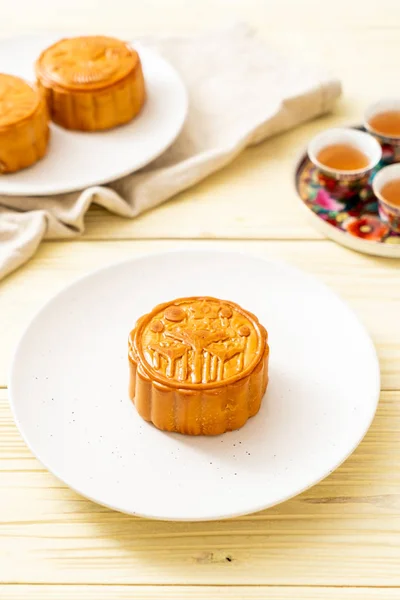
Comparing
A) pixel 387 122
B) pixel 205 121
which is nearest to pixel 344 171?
pixel 387 122

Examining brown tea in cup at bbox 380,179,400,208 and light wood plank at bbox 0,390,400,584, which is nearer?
light wood plank at bbox 0,390,400,584

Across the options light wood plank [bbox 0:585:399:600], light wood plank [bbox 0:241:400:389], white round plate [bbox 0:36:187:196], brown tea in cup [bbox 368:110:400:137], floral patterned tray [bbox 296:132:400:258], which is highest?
brown tea in cup [bbox 368:110:400:137]

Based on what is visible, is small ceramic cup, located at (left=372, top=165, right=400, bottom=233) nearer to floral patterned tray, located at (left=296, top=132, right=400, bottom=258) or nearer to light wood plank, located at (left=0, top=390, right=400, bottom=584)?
floral patterned tray, located at (left=296, top=132, right=400, bottom=258)

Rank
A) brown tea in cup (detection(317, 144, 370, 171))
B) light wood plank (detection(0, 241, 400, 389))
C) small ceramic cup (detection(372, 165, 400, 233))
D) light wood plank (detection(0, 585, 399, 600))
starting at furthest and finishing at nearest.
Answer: brown tea in cup (detection(317, 144, 370, 171)) < small ceramic cup (detection(372, 165, 400, 233)) < light wood plank (detection(0, 241, 400, 389)) < light wood plank (detection(0, 585, 399, 600))

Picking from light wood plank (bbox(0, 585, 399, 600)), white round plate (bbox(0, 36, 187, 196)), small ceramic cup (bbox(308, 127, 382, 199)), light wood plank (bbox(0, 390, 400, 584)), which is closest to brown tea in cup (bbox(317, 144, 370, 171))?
small ceramic cup (bbox(308, 127, 382, 199))

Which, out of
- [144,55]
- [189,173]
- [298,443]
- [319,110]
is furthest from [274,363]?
[144,55]

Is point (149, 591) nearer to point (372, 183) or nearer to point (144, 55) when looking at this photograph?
point (372, 183)
